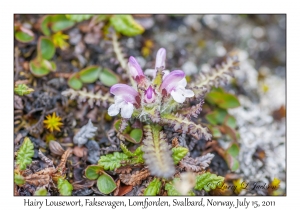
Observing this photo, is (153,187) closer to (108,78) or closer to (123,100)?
(123,100)

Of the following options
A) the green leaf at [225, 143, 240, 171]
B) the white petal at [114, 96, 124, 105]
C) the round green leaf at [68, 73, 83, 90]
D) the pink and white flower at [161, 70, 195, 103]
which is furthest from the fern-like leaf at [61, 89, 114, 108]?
the green leaf at [225, 143, 240, 171]

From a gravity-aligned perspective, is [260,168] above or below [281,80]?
below

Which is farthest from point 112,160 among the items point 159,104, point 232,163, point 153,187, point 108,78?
point 232,163

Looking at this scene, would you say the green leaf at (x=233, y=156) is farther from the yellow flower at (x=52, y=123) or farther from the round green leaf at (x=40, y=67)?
the round green leaf at (x=40, y=67)

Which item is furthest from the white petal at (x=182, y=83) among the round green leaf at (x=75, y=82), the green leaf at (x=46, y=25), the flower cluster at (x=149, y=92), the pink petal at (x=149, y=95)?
the green leaf at (x=46, y=25)
